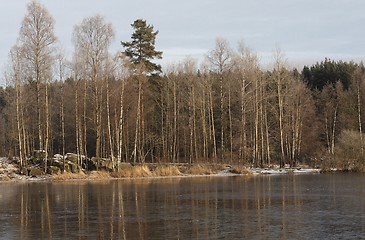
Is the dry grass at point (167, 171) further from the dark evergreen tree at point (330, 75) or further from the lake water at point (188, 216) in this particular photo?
the dark evergreen tree at point (330, 75)

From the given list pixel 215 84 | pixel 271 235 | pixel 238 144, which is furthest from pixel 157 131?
pixel 271 235

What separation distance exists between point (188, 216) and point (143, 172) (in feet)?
85.1

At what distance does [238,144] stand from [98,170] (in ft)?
76.5

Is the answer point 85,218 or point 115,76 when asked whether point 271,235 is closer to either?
point 85,218

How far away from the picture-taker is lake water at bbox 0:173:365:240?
39.9ft

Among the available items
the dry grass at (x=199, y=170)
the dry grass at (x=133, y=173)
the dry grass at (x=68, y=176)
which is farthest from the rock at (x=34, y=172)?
the dry grass at (x=199, y=170)

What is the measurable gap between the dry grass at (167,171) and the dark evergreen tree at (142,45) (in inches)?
645

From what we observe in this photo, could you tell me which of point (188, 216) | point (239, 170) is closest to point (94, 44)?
point (239, 170)

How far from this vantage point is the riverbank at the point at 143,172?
38.8m

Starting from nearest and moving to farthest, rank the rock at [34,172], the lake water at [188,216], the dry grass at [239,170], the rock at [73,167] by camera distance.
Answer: the lake water at [188,216] → the rock at [34,172] → the rock at [73,167] → the dry grass at [239,170]

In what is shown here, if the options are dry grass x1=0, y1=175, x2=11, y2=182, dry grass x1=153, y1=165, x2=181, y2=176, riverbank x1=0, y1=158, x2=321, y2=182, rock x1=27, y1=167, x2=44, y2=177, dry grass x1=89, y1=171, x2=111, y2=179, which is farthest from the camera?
dry grass x1=153, y1=165, x2=181, y2=176

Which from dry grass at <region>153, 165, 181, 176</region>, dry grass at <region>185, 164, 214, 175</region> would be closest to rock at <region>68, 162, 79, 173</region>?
dry grass at <region>153, 165, 181, 176</region>

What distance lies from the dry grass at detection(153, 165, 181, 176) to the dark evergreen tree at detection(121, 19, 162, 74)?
16391 millimetres

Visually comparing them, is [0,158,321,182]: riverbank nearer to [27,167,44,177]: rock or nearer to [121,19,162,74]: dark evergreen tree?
[27,167,44,177]: rock
